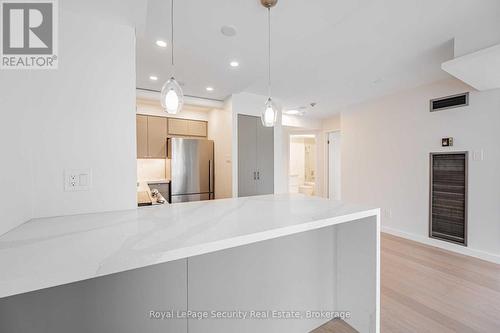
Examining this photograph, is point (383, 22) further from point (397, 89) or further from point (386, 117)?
A: point (386, 117)

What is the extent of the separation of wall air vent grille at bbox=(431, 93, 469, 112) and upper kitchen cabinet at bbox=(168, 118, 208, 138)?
4.16 meters

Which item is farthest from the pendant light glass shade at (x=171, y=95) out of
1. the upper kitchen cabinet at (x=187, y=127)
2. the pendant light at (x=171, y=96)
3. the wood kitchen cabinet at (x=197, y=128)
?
the wood kitchen cabinet at (x=197, y=128)

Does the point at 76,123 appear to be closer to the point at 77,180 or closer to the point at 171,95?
the point at 77,180

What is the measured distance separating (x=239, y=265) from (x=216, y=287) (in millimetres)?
174

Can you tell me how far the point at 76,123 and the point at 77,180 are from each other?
338 millimetres

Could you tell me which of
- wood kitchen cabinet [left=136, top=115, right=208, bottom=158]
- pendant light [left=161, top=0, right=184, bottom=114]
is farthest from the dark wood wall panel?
wood kitchen cabinet [left=136, top=115, right=208, bottom=158]

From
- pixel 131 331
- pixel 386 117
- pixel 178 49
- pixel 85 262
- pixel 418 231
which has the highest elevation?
Result: pixel 178 49

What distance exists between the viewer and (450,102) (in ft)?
10.2

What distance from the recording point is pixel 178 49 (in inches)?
93.4

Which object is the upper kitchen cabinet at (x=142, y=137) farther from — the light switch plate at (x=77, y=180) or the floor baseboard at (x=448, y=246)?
the floor baseboard at (x=448, y=246)

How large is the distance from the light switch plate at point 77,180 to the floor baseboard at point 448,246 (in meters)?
4.32

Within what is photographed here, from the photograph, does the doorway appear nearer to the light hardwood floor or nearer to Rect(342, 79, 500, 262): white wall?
Rect(342, 79, 500, 262): white wall

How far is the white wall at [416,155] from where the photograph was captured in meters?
2.73

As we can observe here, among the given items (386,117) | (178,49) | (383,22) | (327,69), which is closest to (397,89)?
(386,117)
